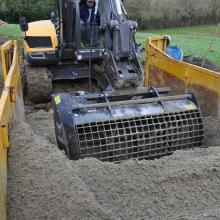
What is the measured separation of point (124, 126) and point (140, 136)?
0.64ft

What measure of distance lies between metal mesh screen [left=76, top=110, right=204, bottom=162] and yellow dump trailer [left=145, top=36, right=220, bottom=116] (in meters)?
0.58

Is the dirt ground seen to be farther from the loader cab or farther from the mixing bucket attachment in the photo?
the loader cab

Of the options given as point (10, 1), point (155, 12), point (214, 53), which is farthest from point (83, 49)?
point (155, 12)

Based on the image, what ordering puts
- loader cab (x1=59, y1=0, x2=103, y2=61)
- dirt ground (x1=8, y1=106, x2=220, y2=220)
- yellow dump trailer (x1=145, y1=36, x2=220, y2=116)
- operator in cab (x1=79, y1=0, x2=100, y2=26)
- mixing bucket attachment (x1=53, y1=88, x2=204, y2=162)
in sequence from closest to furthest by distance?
1. dirt ground (x1=8, y1=106, x2=220, y2=220)
2. mixing bucket attachment (x1=53, y1=88, x2=204, y2=162)
3. yellow dump trailer (x1=145, y1=36, x2=220, y2=116)
4. loader cab (x1=59, y1=0, x2=103, y2=61)
5. operator in cab (x1=79, y1=0, x2=100, y2=26)

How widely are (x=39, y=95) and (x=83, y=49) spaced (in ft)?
3.59

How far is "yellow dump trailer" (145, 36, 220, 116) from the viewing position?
5.24 meters

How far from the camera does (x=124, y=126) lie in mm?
4516

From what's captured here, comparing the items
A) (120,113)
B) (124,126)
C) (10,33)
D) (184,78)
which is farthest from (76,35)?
(10,33)

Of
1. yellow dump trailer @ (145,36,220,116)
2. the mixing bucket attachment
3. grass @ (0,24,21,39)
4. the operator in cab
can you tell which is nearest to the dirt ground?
the mixing bucket attachment

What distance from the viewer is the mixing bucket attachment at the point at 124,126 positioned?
4410 millimetres

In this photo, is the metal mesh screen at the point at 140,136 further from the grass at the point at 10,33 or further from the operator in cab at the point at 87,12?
the grass at the point at 10,33

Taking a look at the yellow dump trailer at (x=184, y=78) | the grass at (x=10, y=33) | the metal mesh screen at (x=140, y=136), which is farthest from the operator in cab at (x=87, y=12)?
the grass at (x=10, y=33)

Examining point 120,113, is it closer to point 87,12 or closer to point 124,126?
point 124,126

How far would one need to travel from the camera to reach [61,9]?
6.89 metres
